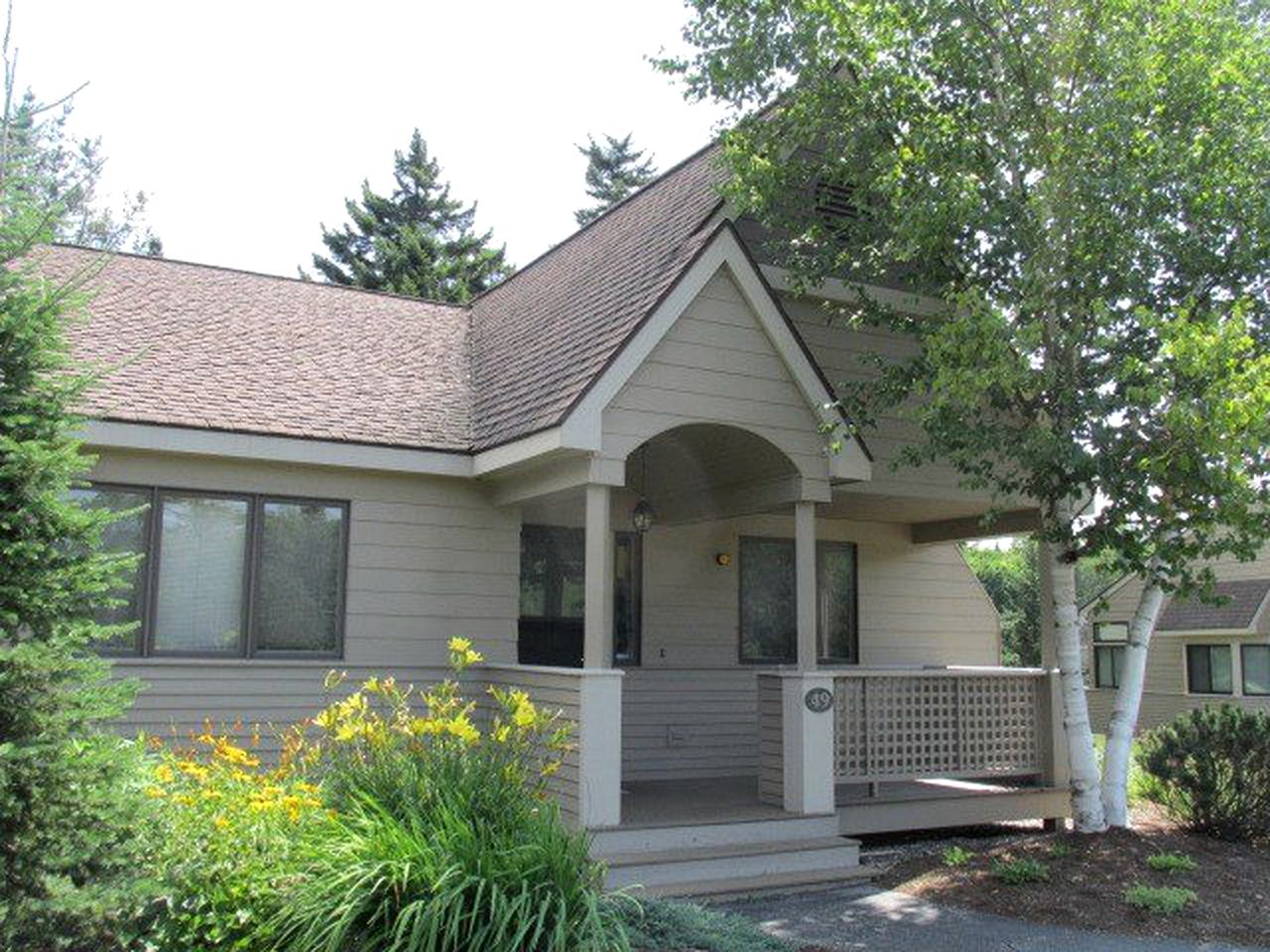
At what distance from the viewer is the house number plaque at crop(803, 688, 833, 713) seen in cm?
992

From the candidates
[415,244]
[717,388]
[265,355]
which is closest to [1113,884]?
[717,388]

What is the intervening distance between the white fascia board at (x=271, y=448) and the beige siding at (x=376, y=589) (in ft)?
0.77

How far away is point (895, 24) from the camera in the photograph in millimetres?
9641

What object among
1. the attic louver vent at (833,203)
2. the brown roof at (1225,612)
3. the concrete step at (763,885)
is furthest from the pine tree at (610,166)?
the concrete step at (763,885)

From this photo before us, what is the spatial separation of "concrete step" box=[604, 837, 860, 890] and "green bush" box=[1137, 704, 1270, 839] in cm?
324

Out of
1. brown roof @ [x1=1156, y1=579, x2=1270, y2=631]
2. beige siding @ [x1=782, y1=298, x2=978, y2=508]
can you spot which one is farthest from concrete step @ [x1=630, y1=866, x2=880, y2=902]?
brown roof @ [x1=1156, y1=579, x2=1270, y2=631]

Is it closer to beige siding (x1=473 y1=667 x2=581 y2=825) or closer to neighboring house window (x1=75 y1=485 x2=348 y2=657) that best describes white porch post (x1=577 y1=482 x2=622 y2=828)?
beige siding (x1=473 y1=667 x2=581 y2=825)

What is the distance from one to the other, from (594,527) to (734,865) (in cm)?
284

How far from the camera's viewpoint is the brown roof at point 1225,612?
1075 inches

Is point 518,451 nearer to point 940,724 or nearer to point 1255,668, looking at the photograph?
point 940,724

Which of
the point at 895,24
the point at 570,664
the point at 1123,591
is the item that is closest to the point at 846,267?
the point at 895,24

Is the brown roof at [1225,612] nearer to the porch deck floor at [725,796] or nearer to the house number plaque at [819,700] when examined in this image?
the porch deck floor at [725,796]

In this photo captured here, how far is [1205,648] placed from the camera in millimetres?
29391

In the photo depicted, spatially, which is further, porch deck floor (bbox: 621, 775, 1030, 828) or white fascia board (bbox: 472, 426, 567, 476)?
porch deck floor (bbox: 621, 775, 1030, 828)
